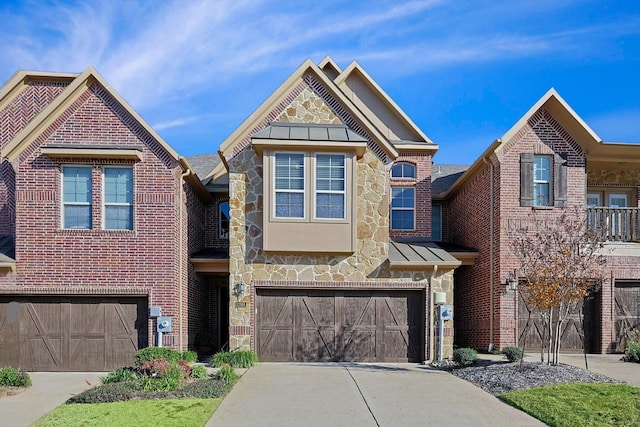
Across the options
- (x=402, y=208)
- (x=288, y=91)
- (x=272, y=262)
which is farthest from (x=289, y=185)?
(x=402, y=208)

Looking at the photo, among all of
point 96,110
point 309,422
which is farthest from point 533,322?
point 96,110

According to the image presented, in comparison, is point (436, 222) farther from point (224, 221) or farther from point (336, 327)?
point (224, 221)

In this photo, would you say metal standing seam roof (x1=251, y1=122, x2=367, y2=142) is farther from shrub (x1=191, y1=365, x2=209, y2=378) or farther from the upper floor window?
shrub (x1=191, y1=365, x2=209, y2=378)

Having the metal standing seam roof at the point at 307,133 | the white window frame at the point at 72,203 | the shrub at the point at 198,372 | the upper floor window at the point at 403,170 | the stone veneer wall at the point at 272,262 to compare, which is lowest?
the shrub at the point at 198,372

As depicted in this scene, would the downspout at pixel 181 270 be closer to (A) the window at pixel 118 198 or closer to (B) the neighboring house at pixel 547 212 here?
(A) the window at pixel 118 198

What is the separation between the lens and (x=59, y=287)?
1386 centimetres

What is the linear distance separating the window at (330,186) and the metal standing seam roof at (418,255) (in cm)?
205

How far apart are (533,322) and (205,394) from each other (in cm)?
1053

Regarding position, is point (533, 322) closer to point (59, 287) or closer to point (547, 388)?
point (547, 388)

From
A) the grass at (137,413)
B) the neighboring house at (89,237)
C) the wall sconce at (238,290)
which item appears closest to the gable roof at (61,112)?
the neighboring house at (89,237)

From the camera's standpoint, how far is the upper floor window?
18.8 meters

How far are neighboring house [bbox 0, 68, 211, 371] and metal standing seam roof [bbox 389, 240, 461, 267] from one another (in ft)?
20.0

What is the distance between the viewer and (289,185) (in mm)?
14336

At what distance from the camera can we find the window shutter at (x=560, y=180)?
16281mm
